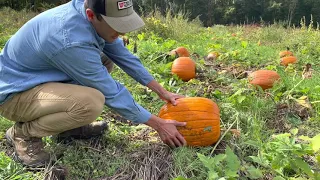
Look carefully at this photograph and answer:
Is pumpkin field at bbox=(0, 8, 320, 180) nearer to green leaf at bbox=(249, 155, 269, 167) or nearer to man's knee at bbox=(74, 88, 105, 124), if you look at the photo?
green leaf at bbox=(249, 155, 269, 167)

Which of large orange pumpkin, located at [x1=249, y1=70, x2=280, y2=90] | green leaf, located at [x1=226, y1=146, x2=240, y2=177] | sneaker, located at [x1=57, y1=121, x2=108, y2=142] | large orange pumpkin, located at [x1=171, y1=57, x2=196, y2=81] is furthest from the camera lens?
large orange pumpkin, located at [x1=171, y1=57, x2=196, y2=81]

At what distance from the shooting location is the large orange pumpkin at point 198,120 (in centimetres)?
278

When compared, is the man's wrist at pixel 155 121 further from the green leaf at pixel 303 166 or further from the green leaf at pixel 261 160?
the green leaf at pixel 303 166

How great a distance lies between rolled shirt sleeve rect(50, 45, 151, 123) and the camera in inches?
96.4

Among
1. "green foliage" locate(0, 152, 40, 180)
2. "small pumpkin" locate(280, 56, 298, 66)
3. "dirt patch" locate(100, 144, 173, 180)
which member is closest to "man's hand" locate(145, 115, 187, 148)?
"dirt patch" locate(100, 144, 173, 180)

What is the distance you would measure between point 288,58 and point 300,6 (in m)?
33.2

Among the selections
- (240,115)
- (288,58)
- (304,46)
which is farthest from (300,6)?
(240,115)

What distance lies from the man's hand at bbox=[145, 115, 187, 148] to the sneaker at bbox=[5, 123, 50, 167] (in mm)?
816

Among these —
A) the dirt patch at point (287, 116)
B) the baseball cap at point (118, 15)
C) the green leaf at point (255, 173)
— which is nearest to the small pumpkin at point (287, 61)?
the dirt patch at point (287, 116)

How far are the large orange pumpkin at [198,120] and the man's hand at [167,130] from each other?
86 millimetres

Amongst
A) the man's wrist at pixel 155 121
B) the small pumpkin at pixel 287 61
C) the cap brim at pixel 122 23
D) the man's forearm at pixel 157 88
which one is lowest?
the small pumpkin at pixel 287 61

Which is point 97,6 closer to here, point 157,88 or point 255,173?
point 157,88

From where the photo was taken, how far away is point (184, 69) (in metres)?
4.63

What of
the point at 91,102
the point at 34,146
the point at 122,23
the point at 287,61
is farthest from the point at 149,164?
the point at 287,61
